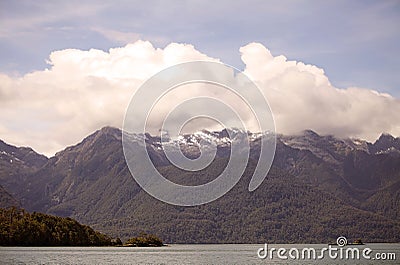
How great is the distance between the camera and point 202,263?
5965 inches

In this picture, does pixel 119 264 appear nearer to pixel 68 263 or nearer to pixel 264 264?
pixel 68 263

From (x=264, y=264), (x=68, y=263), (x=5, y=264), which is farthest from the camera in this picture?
(x=264, y=264)

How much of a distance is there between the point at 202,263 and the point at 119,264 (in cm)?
2178

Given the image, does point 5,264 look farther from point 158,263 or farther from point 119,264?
point 158,263

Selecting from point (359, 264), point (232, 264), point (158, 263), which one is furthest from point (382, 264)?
point (158, 263)

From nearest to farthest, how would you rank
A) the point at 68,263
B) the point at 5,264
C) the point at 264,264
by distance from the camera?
the point at 5,264 < the point at 68,263 < the point at 264,264

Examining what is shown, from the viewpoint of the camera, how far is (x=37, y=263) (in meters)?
130

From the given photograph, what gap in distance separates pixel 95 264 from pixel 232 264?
102 ft

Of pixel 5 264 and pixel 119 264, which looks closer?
pixel 5 264

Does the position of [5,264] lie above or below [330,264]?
below

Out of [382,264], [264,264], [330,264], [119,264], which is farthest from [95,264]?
[382,264]

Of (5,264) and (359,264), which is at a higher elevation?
(359,264)

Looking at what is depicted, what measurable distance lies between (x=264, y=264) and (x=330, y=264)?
45.9 ft

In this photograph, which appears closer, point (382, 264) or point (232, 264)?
point (382, 264)
